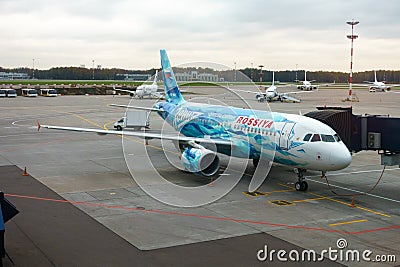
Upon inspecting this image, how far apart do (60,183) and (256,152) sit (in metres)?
11.4

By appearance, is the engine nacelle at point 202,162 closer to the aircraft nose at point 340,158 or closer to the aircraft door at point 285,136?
the aircraft door at point 285,136

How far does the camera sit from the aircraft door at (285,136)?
25688 millimetres

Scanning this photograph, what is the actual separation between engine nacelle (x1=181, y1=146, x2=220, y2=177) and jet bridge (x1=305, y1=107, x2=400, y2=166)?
6.83 m

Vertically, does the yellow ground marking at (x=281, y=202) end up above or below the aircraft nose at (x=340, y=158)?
below

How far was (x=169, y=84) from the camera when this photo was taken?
3859 centimetres

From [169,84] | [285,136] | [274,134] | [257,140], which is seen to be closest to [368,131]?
[285,136]

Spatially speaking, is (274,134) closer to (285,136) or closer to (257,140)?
(285,136)

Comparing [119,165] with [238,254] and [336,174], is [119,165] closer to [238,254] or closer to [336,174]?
[336,174]

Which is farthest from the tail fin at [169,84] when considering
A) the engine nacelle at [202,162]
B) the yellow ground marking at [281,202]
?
the yellow ground marking at [281,202]

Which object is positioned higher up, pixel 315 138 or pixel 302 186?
pixel 315 138

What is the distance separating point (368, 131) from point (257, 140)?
6.18m

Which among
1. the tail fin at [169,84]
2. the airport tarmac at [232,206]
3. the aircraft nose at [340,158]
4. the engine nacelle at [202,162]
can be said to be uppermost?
the tail fin at [169,84]

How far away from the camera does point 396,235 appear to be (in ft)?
62.4

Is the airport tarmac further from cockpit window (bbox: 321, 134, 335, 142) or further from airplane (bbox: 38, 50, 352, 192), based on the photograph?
cockpit window (bbox: 321, 134, 335, 142)
